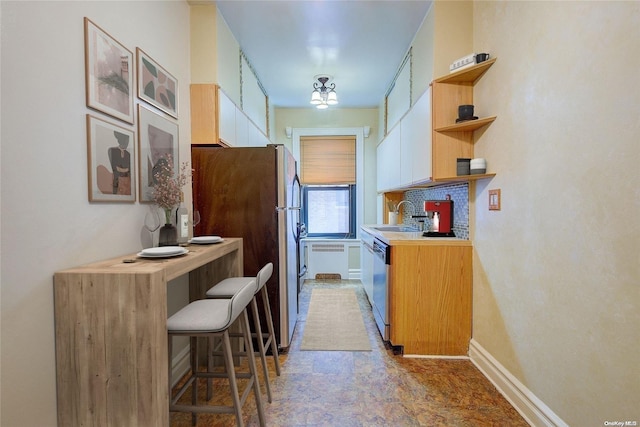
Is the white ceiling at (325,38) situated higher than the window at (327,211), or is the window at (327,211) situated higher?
the white ceiling at (325,38)

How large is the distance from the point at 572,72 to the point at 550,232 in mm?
774

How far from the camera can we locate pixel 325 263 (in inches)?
187

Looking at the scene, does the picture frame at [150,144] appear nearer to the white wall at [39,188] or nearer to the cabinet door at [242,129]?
the white wall at [39,188]

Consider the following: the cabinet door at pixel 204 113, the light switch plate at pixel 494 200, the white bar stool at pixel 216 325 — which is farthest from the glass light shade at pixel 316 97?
the white bar stool at pixel 216 325

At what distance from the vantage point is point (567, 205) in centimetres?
138

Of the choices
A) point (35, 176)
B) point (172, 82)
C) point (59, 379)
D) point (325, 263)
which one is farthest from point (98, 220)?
point (325, 263)

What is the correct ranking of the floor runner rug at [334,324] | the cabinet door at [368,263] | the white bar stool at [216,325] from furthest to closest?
the cabinet door at [368,263] < the floor runner rug at [334,324] < the white bar stool at [216,325]

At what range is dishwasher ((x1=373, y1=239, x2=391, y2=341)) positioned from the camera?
2373mm

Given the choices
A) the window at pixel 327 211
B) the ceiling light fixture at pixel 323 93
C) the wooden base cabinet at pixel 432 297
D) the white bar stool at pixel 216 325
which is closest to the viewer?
the white bar stool at pixel 216 325

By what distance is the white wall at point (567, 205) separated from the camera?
1120 millimetres

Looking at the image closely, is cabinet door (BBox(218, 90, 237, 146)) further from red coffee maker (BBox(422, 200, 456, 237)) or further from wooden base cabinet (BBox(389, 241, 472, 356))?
red coffee maker (BBox(422, 200, 456, 237))

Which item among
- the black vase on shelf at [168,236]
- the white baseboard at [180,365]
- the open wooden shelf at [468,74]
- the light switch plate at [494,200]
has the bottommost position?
the white baseboard at [180,365]

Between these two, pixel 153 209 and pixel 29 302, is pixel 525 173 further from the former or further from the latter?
pixel 29 302

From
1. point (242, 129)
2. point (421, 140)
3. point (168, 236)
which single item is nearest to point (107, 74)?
point (168, 236)
